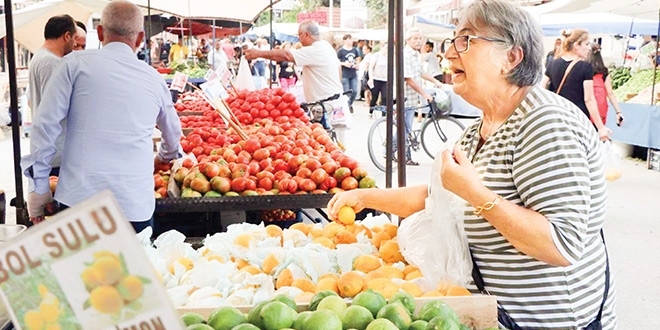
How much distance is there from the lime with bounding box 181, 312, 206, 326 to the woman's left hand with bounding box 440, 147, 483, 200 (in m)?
0.75

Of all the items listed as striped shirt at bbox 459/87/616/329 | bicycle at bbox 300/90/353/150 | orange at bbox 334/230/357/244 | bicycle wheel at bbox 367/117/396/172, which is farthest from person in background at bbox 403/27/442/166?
striped shirt at bbox 459/87/616/329

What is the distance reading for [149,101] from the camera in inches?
141

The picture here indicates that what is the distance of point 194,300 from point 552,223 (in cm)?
107

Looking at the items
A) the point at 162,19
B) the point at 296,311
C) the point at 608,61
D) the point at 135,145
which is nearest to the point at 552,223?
the point at 296,311

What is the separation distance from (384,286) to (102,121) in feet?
6.16

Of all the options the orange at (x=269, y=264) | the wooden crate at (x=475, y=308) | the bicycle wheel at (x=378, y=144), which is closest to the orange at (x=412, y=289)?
the wooden crate at (x=475, y=308)

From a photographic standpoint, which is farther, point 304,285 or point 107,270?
point 304,285

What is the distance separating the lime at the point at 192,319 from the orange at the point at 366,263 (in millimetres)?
836

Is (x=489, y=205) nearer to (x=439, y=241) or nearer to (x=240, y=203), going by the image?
(x=439, y=241)

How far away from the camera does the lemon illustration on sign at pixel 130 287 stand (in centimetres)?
96

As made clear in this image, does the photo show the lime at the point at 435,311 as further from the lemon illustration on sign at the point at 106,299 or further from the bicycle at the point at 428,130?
the bicycle at the point at 428,130

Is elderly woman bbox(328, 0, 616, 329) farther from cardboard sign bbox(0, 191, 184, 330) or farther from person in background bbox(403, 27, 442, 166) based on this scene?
person in background bbox(403, 27, 442, 166)

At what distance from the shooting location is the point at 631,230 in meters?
6.36

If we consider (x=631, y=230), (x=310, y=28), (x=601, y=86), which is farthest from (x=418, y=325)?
(x=601, y=86)
